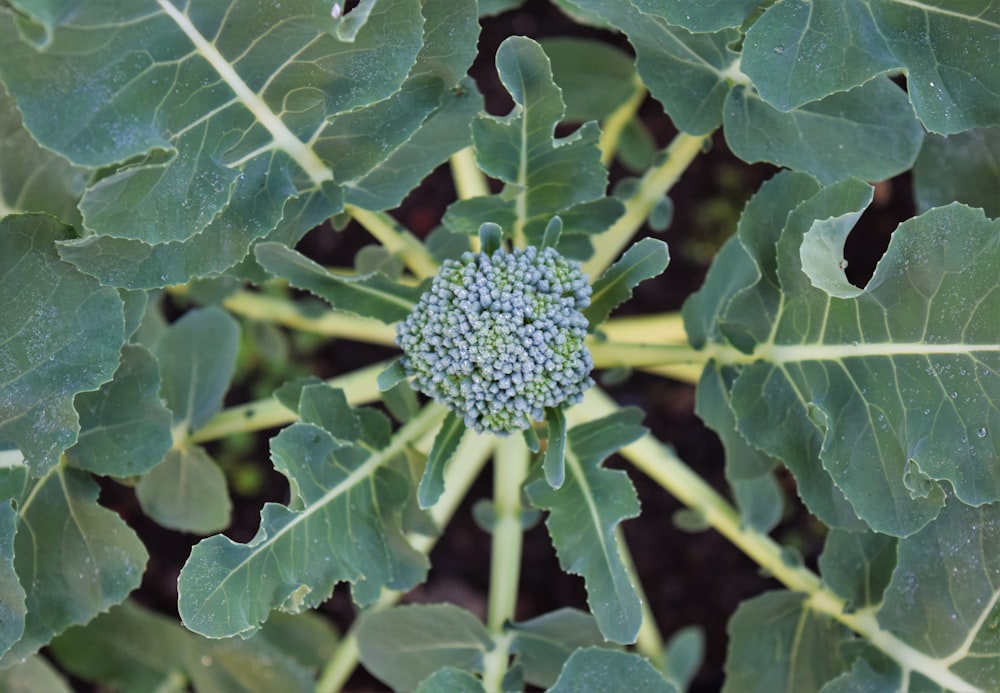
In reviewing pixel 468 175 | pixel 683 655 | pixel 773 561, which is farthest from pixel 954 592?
pixel 468 175

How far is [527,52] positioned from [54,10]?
43 centimetres

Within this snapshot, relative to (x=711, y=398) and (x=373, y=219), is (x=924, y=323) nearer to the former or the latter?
(x=711, y=398)

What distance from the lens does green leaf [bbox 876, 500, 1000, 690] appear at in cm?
108

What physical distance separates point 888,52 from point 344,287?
63cm

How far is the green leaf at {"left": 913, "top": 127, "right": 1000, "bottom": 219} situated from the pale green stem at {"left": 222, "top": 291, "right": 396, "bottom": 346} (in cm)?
84

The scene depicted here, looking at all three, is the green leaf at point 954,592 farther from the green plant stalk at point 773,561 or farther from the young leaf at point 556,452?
the young leaf at point 556,452

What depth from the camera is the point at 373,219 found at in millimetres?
1196

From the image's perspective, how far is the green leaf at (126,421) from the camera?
42.8 inches

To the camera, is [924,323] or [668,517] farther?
[668,517]

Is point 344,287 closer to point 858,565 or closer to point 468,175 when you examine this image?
point 468,175

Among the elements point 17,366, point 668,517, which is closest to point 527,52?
point 17,366

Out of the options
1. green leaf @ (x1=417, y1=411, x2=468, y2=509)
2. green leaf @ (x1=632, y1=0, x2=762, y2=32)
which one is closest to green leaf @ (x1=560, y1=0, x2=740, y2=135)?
green leaf @ (x1=632, y1=0, x2=762, y2=32)

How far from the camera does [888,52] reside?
0.95 m

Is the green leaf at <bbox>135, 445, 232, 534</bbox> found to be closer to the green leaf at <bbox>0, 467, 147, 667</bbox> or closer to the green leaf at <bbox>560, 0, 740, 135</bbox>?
the green leaf at <bbox>0, 467, 147, 667</bbox>
